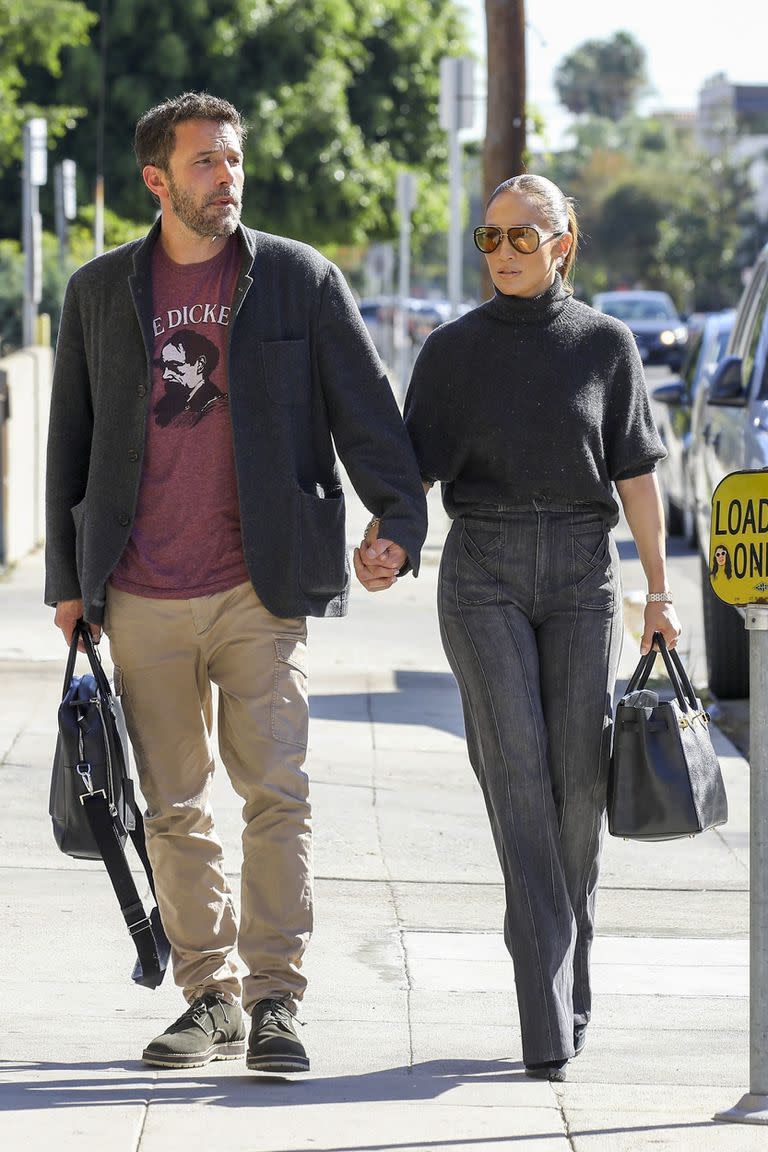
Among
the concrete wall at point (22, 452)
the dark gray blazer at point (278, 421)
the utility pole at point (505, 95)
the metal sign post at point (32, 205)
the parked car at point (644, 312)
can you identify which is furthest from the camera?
the parked car at point (644, 312)

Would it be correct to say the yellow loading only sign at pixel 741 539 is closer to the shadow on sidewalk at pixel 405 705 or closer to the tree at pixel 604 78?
the shadow on sidewalk at pixel 405 705

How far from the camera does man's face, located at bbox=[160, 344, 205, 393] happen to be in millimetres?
4535

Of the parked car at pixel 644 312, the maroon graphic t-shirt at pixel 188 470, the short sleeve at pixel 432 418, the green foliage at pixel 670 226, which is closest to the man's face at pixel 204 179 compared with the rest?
the maroon graphic t-shirt at pixel 188 470

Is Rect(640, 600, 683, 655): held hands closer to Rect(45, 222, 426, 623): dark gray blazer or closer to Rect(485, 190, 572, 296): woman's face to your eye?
Rect(45, 222, 426, 623): dark gray blazer

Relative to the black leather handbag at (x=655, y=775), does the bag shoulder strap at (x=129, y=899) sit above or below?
below

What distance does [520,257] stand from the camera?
14.9 feet

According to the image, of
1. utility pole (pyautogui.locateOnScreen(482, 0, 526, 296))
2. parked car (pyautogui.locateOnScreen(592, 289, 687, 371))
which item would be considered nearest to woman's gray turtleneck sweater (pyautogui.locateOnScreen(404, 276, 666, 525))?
utility pole (pyautogui.locateOnScreen(482, 0, 526, 296))

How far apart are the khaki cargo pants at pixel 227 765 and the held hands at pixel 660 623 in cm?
77

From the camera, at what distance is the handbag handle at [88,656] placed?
4.60m

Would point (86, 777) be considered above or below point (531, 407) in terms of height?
below

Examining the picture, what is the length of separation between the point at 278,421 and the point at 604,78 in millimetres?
170725

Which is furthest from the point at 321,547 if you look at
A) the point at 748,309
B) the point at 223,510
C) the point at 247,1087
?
the point at 748,309

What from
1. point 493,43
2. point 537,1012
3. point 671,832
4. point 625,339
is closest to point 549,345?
point 625,339

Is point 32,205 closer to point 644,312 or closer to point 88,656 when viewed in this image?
point 88,656
